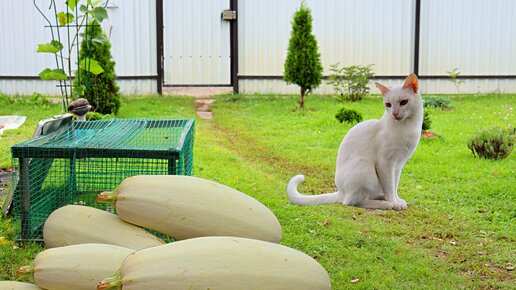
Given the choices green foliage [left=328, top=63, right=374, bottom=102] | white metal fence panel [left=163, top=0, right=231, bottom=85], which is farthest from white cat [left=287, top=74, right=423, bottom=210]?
white metal fence panel [left=163, top=0, right=231, bottom=85]

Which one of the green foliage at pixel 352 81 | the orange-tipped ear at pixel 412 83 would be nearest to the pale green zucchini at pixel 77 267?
the orange-tipped ear at pixel 412 83

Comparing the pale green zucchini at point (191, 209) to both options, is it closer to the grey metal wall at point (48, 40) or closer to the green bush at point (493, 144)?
the green bush at point (493, 144)

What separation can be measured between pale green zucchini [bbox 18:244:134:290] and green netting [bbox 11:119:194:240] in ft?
A: 6.47

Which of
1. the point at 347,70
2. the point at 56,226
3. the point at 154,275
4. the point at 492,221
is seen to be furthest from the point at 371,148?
the point at 347,70

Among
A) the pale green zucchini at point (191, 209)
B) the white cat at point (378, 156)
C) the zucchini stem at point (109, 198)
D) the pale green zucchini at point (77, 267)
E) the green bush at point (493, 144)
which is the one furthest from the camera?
the green bush at point (493, 144)

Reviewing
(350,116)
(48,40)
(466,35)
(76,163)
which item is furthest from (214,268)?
(466,35)

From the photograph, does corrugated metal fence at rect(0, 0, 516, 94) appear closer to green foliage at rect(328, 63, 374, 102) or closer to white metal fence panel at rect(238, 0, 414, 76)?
white metal fence panel at rect(238, 0, 414, 76)

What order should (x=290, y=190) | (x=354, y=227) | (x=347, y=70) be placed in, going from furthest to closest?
(x=347, y=70) → (x=354, y=227) → (x=290, y=190)

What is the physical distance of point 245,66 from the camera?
1325 centimetres

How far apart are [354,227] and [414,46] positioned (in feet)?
30.5

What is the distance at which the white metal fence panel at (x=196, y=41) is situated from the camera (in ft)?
43.4

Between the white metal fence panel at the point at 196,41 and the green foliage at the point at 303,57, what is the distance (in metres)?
2.24

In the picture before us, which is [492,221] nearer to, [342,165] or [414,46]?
[342,165]

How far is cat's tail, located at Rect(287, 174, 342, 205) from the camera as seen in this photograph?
4.15 m
